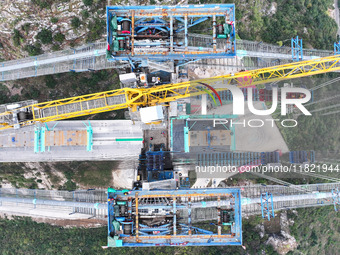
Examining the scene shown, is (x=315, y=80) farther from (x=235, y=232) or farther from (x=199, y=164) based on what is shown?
(x=235, y=232)

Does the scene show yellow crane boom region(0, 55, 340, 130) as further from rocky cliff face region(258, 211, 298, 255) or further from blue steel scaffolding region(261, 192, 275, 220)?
rocky cliff face region(258, 211, 298, 255)

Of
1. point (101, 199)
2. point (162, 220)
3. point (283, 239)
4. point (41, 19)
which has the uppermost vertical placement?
point (41, 19)

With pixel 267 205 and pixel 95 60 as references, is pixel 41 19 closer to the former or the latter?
pixel 95 60

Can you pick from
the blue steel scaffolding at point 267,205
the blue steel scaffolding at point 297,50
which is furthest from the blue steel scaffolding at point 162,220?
the blue steel scaffolding at point 297,50

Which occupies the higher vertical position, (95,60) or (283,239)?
(95,60)

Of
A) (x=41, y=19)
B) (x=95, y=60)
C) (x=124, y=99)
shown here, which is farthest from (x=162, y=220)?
(x=41, y=19)

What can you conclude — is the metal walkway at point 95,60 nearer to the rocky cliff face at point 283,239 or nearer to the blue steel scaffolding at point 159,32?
the blue steel scaffolding at point 159,32

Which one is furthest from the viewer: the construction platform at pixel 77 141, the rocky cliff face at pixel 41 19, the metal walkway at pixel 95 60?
the construction platform at pixel 77 141
